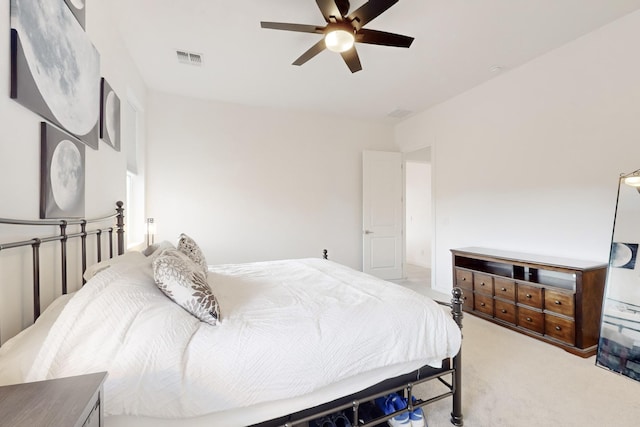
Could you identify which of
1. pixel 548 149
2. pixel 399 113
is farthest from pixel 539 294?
pixel 399 113

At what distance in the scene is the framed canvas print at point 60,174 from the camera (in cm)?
131

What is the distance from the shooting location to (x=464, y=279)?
353cm

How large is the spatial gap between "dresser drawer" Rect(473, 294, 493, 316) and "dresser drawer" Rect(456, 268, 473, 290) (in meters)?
0.14

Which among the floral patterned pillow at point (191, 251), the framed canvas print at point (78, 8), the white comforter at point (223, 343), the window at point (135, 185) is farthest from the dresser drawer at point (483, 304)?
the framed canvas print at point (78, 8)

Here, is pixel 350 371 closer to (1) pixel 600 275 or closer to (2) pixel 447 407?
(2) pixel 447 407

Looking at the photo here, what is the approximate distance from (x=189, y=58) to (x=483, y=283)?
4.15 meters

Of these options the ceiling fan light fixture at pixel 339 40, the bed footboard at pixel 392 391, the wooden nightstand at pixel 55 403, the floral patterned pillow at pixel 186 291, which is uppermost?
the ceiling fan light fixture at pixel 339 40

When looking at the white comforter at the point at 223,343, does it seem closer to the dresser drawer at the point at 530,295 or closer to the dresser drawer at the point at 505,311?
the dresser drawer at the point at 530,295

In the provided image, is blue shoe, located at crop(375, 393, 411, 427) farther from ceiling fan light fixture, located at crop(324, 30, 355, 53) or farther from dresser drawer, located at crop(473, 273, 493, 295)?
ceiling fan light fixture, located at crop(324, 30, 355, 53)

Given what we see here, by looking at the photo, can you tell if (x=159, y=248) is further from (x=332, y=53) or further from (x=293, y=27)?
(x=332, y=53)

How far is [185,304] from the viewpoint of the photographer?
52.4 inches

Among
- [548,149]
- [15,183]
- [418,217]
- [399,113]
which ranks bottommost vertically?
[418,217]

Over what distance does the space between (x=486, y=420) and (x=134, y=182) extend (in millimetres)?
4193

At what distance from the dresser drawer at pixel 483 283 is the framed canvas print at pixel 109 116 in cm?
394
